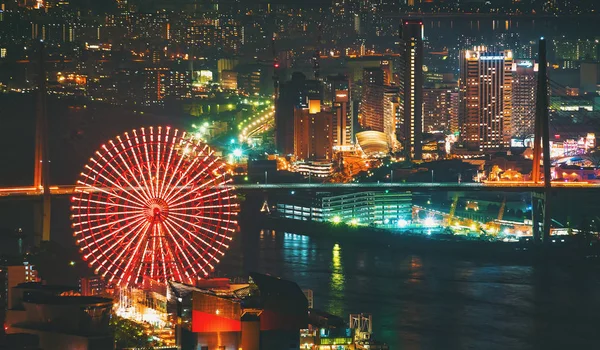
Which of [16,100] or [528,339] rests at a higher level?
[16,100]

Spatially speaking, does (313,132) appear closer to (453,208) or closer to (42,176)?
(453,208)

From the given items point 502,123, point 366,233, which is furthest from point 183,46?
point 366,233

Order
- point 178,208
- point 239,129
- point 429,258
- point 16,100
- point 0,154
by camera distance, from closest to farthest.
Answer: point 178,208 < point 429,258 < point 0,154 < point 16,100 < point 239,129

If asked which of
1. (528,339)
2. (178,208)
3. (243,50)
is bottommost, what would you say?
(528,339)

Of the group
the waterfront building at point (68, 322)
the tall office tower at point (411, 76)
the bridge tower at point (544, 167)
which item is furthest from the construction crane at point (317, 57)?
the waterfront building at point (68, 322)

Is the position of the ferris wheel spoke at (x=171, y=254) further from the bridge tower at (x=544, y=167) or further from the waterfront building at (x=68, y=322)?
the bridge tower at (x=544, y=167)

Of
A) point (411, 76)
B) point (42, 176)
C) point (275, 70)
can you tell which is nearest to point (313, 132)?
point (411, 76)

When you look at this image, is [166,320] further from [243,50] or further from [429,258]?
[243,50]
